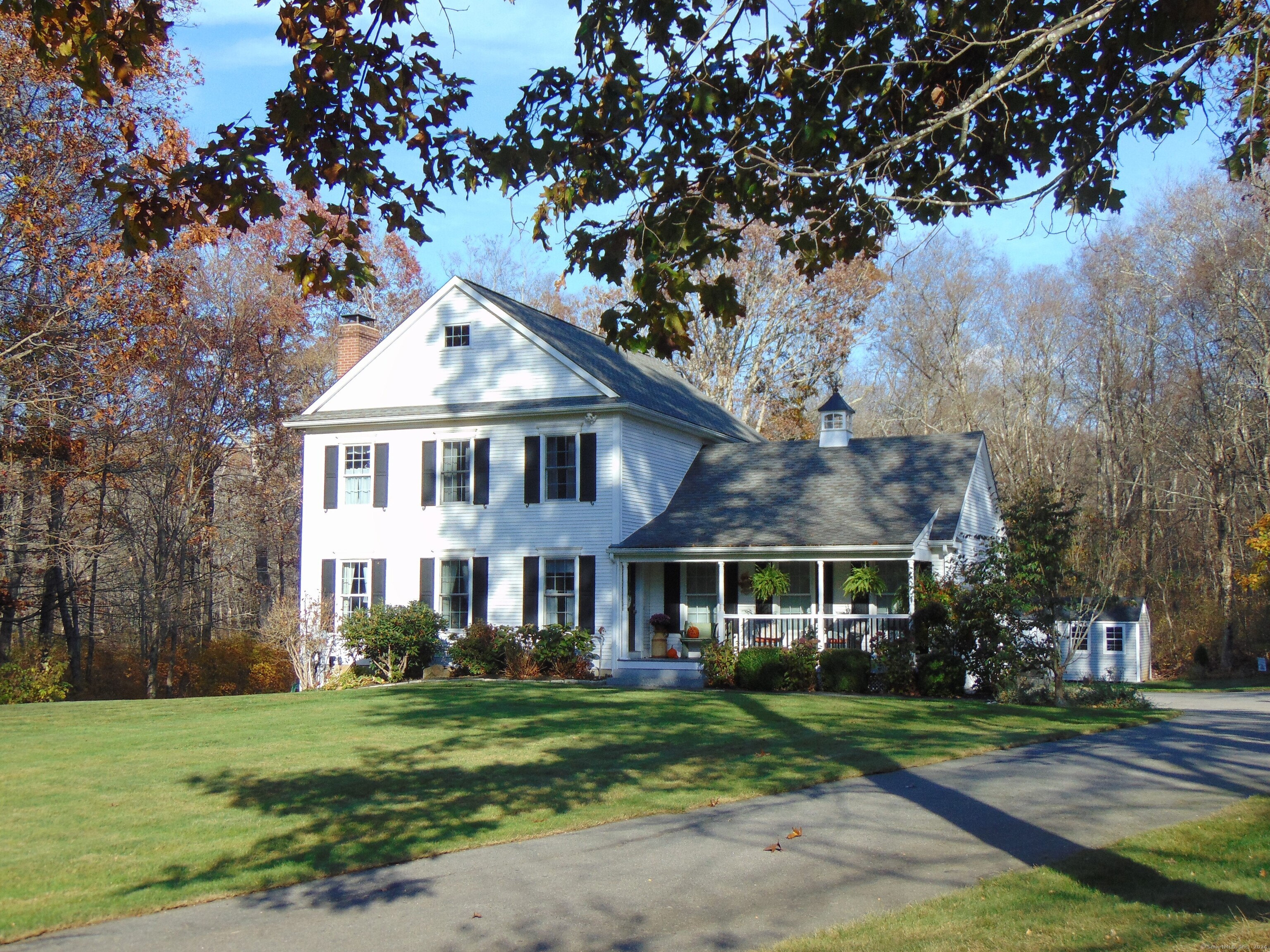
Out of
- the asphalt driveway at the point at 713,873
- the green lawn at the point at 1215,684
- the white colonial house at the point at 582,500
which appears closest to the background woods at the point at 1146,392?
the green lawn at the point at 1215,684

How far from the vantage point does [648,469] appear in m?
24.1

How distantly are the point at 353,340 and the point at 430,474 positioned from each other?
486 centimetres

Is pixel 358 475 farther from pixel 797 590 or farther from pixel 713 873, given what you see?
pixel 713 873

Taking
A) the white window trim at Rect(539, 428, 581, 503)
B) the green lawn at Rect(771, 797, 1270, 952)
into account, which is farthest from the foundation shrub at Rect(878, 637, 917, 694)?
the green lawn at Rect(771, 797, 1270, 952)

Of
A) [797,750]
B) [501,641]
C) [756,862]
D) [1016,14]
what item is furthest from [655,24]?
[501,641]

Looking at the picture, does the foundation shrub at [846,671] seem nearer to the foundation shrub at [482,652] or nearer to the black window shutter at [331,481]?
the foundation shrub at [482,652]

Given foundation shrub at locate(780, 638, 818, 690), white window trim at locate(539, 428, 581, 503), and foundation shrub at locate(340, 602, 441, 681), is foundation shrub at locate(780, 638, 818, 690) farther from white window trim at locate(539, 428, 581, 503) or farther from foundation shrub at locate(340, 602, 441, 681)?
foundation shrub at locate(340, 602, 441, 681)

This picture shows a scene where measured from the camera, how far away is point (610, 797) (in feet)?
29.5

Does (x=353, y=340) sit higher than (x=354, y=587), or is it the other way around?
(x=353, y=340)

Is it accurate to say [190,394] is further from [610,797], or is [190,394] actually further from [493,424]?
[610,797]

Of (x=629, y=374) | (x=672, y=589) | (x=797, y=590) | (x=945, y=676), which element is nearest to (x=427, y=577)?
(x=672, y=589)

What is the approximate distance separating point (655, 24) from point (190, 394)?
27427mm

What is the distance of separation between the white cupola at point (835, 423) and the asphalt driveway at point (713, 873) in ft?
52.2

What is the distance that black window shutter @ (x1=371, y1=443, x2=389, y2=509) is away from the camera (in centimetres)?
2488
